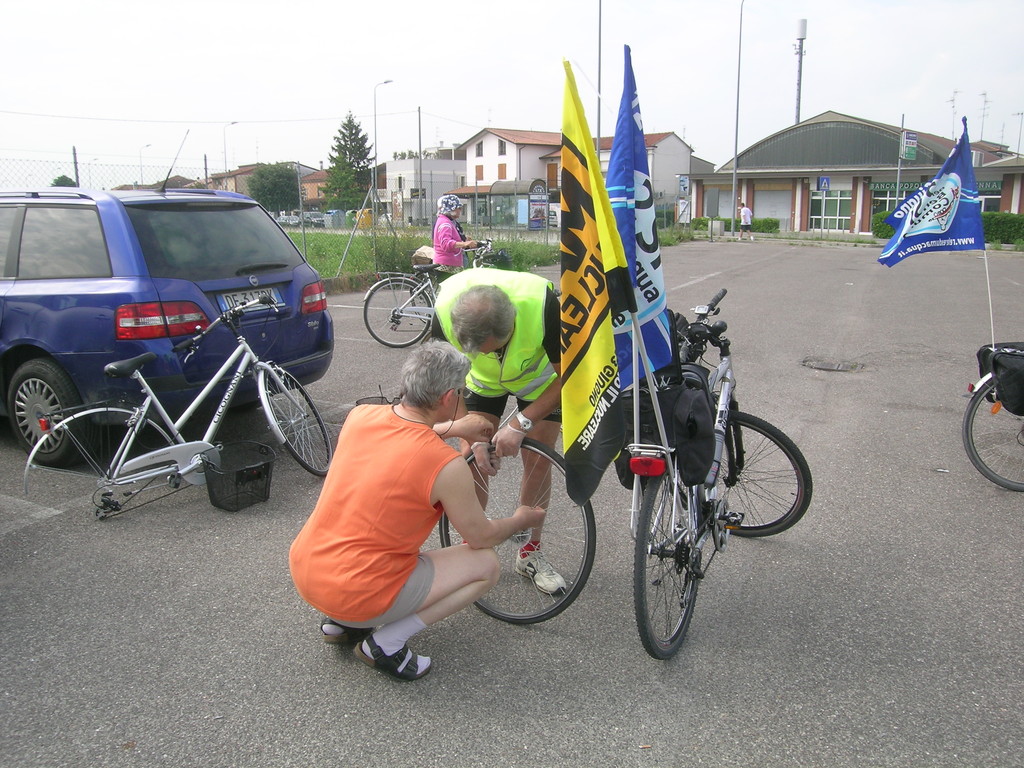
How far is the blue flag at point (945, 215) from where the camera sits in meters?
5.27

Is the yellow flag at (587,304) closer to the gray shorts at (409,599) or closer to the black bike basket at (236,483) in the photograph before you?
the gray shorts at (409,599)

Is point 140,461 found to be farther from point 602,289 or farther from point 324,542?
point 602,289

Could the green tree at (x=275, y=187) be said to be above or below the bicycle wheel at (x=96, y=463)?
above

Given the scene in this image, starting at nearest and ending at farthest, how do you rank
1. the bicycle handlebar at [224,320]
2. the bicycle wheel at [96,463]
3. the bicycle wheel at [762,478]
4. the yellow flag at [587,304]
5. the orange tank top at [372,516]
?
the yellow flag at [587,304] → the orange tank top at [372,516] → the bicycle wheel at [762,478] → the bicycle wheel at [96,463] → the bicycle handlebar at [224,320]

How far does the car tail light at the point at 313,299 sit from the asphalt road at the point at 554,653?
1.31 m

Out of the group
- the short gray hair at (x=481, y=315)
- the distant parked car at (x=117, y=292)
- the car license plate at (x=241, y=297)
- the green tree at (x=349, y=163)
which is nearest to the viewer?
the short gray hair at (x=481, y=315)

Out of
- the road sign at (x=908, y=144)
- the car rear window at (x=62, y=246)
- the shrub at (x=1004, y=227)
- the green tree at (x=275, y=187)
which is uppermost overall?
the road sign at (x=908, y=144)

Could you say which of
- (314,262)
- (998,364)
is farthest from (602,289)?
→ (314,262)

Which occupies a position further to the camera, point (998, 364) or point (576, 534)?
point (998, 364)

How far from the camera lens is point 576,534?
3.47 metres

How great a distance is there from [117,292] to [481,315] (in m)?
2.89

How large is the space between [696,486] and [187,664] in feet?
6.98

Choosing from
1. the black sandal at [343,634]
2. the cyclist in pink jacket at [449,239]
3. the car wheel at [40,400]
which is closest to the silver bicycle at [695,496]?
the black sandal at [343,634]

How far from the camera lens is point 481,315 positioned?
306 cm
